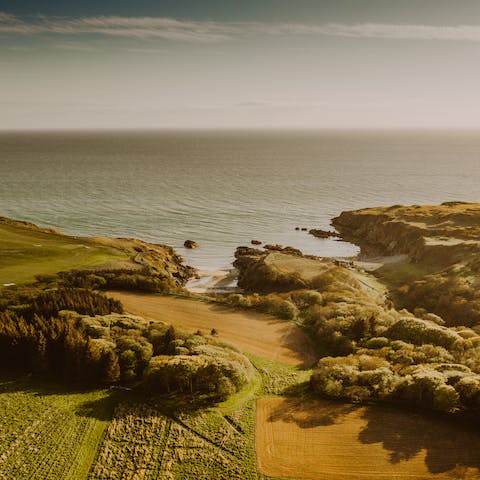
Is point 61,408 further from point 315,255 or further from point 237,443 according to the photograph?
point 315,255

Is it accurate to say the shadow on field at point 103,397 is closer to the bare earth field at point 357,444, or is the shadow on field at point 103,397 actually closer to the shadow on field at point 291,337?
the bare earth field at point 357,444

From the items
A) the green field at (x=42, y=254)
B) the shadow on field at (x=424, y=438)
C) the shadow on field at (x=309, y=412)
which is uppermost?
the green field at (x=42, y=254)

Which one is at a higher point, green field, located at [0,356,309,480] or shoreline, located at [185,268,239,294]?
green field, located at [0,356,309,480]

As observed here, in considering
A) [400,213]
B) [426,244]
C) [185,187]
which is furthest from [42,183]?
[426,244]

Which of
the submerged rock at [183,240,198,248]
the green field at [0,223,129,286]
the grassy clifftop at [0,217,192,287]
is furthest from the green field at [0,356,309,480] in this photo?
the submerged rock at [183,240,198,248]

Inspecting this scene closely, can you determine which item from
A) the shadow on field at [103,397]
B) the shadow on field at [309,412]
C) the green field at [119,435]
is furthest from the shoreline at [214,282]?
the green field at [119,435]

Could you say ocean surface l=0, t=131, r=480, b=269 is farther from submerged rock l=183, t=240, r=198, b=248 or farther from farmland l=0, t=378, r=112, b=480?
farmland l=0, t=378, r=112, b=480
